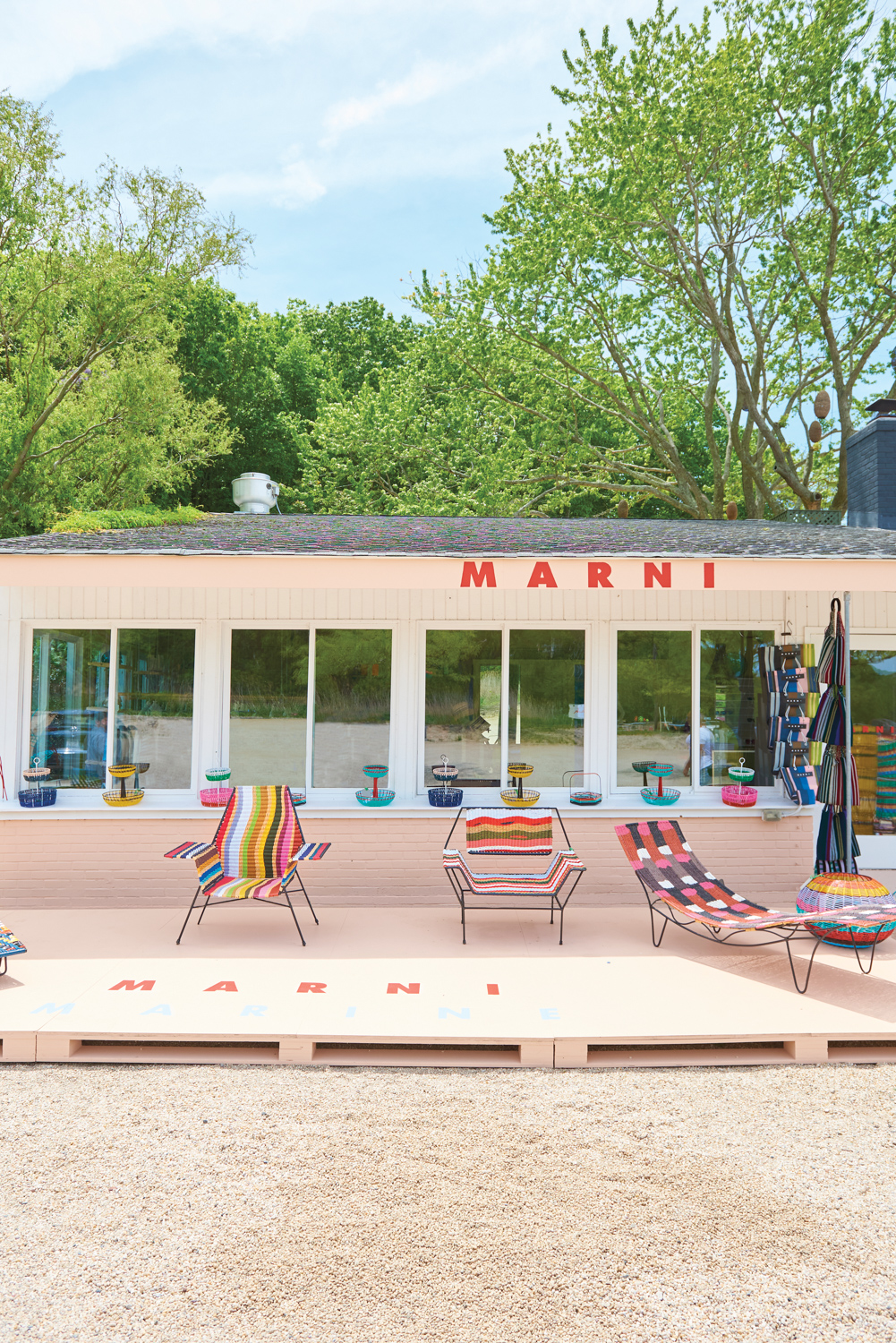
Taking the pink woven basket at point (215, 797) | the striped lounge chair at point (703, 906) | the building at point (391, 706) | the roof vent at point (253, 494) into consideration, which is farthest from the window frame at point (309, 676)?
the roof vent at point (253, 494)

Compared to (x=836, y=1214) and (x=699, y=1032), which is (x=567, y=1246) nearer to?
(x=836, y=1214)

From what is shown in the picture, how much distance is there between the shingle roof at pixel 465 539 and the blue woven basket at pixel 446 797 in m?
2.14

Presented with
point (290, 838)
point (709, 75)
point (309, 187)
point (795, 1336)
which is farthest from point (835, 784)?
point (309, 187)

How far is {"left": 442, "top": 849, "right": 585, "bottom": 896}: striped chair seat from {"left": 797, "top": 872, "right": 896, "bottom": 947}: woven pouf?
162 centimetres

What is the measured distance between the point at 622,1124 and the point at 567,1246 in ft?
3.16

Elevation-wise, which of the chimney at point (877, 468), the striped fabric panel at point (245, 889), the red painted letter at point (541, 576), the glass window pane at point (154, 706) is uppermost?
the chimney at point (877, 468)

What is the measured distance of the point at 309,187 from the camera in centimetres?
2209

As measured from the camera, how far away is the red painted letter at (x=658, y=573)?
6.68 metres

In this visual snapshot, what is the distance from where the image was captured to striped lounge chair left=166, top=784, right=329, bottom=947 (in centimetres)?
649

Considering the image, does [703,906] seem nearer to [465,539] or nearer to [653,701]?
[653,701]

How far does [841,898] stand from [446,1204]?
12.8ft

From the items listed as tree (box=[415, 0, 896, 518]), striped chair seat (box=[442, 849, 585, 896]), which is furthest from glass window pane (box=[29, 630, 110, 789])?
tree (box=[415, 0, 896, 518])

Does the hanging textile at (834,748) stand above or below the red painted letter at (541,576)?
below

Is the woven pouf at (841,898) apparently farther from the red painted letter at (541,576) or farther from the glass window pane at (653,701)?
the red painted letter at (541,576)
